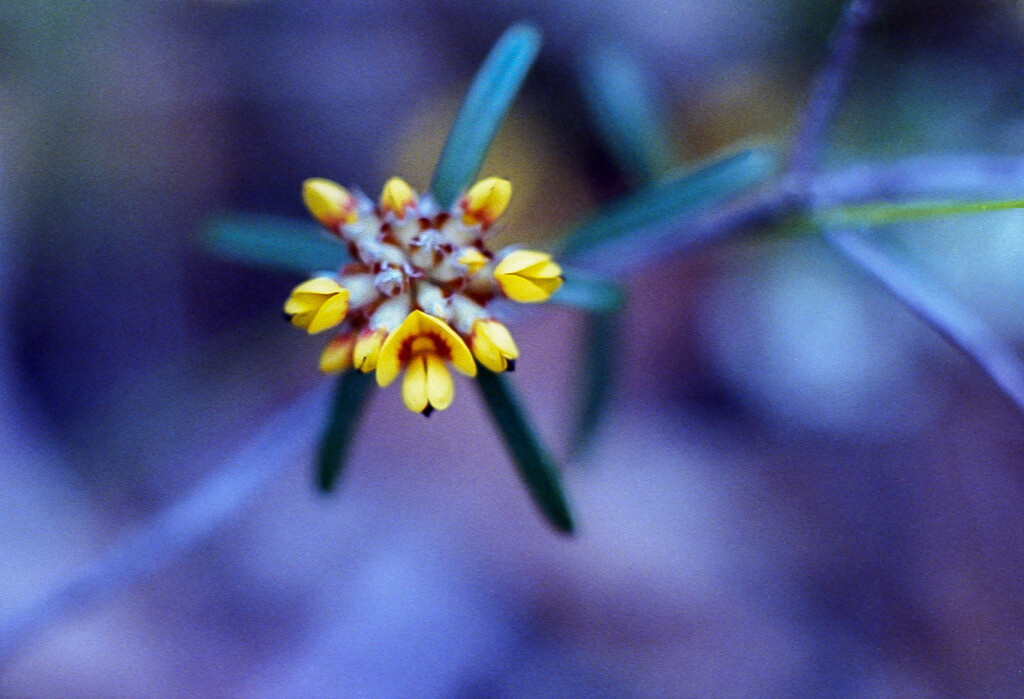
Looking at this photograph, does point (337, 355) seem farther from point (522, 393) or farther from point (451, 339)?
point (522, 393)

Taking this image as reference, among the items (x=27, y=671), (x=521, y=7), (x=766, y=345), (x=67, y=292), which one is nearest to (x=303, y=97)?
(x=521, y=7)

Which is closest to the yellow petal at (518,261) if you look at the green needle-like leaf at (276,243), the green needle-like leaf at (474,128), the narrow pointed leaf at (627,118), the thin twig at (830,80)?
the green needle-like leaf at (474,128)

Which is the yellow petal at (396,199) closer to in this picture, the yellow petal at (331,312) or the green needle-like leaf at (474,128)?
the green needle-like leaf at (474,128)

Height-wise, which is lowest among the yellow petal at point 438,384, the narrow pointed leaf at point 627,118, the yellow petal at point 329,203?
the yellow petal at point 438,384

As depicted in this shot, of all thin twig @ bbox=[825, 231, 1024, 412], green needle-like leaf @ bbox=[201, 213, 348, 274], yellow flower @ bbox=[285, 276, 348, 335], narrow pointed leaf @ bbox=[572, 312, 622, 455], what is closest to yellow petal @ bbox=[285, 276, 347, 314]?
yellow flower @ bbox=[285, 276, 348, 335]

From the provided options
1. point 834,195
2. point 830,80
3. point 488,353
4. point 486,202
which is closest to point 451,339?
point 488,353

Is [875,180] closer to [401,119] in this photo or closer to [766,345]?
[766,345]
